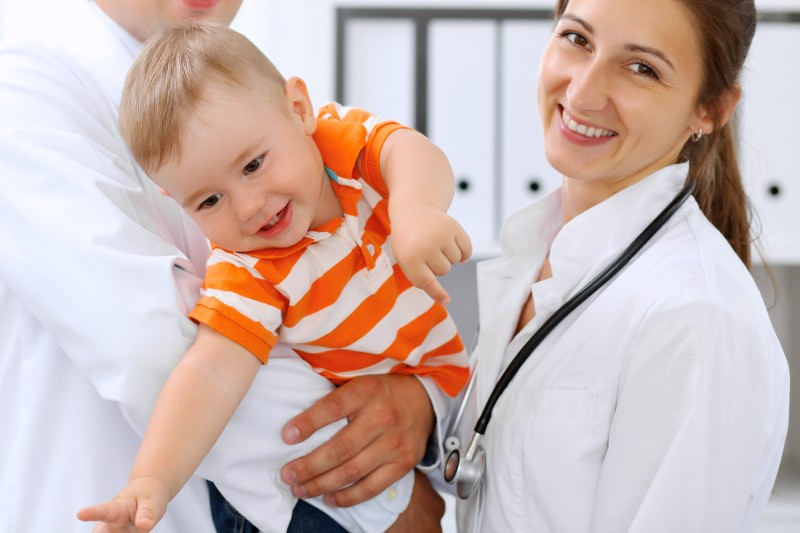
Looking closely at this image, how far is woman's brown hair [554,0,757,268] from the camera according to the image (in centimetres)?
115

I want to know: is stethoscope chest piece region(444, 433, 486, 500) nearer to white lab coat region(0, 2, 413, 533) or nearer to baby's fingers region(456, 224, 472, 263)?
white lab coat region(0, 2, 413, 533)

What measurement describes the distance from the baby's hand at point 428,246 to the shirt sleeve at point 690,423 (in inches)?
10.8

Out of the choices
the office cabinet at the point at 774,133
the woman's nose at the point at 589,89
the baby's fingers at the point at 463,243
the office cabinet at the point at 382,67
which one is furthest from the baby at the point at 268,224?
the office cabinet at the point at 774,133

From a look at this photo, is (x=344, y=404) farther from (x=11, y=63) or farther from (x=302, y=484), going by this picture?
(x=11, y=63)

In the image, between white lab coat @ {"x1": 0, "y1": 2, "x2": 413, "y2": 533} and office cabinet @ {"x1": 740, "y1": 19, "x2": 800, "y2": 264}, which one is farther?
office cabinet @ {"x1": 740, "y1": 19, "x2": 800, "y2": 264}

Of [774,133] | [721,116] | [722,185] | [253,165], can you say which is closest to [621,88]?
[721,116]

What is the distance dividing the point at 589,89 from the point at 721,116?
0.68 ft

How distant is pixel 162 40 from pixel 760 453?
820 mm

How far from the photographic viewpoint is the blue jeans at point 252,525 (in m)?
1.08

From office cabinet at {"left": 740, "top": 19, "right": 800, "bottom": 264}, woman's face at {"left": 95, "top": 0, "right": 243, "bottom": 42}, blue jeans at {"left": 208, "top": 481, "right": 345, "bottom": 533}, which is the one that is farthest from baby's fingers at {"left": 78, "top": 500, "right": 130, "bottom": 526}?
office cabinet at {"left": 740, "top": 19, "right": 800, "bottom": 264}

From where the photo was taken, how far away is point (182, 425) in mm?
919

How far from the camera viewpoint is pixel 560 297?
1173 millimetres

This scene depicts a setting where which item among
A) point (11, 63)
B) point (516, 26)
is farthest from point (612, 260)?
point (516, 26)

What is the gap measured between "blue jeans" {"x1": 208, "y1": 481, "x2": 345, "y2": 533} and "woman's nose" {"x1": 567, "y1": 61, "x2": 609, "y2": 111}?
65cm
